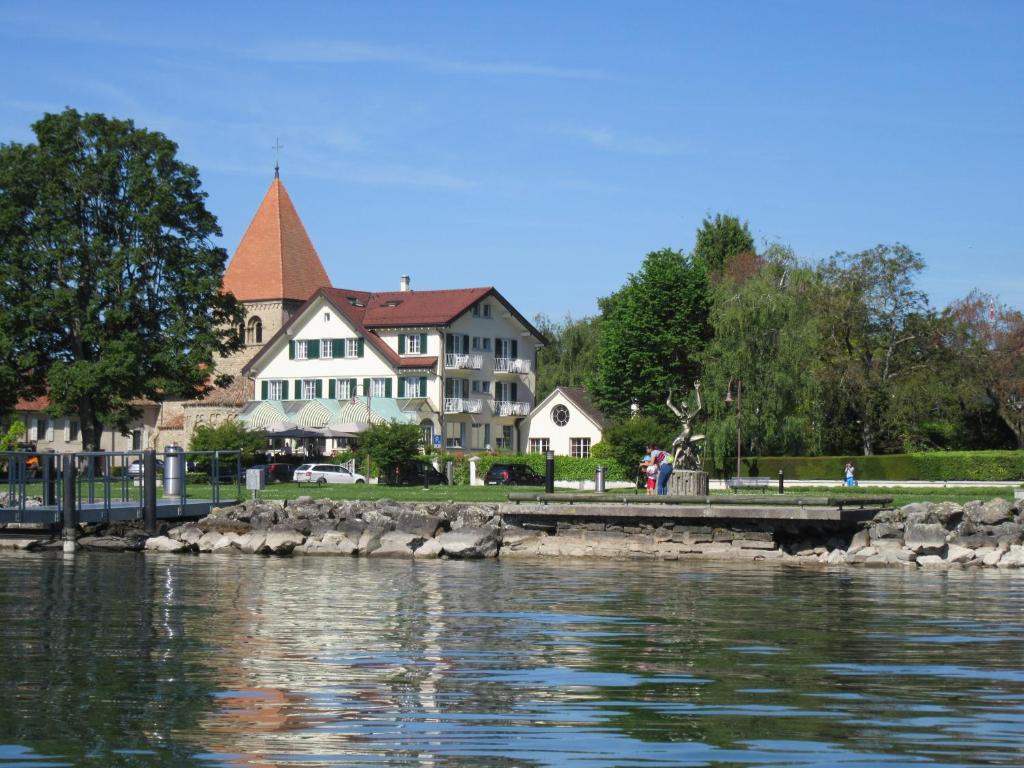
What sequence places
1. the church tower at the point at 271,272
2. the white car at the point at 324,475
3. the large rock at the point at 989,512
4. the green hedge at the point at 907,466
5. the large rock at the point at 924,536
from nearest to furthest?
the large rock at the point at 924,536 → the large rock at the point at 989,512 → the green hedge at the point at 907,466 → the white car at the point at 324,475 → the church tower at the point at 271,272

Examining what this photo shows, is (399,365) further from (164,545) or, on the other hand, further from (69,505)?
(164,545)

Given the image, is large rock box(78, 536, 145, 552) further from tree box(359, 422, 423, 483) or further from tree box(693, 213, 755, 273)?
tree box(693, 213, 755, 273)

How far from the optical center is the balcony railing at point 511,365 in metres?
92.2

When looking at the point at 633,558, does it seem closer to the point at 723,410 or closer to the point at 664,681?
the point at 664,681

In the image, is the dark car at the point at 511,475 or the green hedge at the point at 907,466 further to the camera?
the dark car at the point at 511,475

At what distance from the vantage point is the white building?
87250 mm

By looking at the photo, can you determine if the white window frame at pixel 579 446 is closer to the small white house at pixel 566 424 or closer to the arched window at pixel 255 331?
the small white house at pixel 566 424

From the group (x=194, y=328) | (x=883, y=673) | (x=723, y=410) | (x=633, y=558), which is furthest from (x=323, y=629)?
(x=723, y=410)

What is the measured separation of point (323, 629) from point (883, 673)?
303 inches

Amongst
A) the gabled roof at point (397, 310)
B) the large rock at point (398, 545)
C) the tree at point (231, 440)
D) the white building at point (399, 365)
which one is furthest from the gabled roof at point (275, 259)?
the large rock at point (398, 545)

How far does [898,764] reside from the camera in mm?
10766

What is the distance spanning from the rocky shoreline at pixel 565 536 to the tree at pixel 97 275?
2066 cm

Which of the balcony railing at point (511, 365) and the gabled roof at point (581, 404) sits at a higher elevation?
the balcony railing at point (511, 365)

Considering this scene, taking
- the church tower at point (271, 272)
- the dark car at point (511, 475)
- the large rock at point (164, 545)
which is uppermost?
the church tower at point (271, 272)
